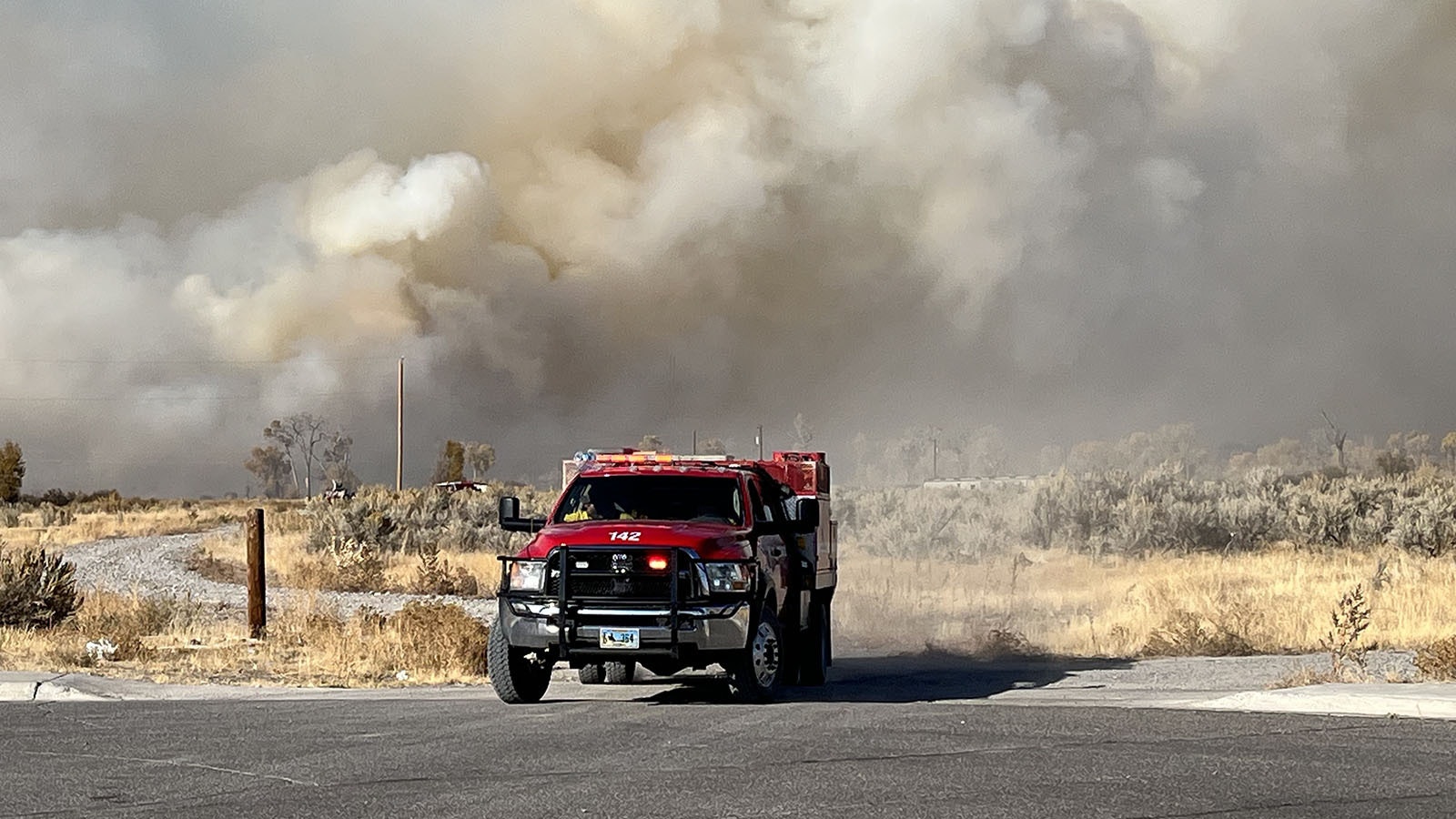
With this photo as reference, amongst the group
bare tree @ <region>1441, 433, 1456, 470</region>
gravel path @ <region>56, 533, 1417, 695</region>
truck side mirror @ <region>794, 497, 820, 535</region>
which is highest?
bare tree @ <region>1441, 433, 1456, 470</region>

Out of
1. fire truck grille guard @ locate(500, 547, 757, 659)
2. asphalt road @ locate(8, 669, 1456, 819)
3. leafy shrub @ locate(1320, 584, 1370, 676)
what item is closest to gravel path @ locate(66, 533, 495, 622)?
fire truck grille guard @ locate(500, 547, 757, 659)

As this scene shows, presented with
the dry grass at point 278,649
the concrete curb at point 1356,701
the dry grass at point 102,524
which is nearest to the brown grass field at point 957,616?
the dry grass at point 278,649

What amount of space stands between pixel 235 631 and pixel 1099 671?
11.5 metres

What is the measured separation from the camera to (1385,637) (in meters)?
22.1

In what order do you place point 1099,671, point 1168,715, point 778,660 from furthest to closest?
point 1099,671
point 778,660
point 1168,715

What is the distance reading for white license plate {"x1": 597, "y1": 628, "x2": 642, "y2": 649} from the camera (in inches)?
566

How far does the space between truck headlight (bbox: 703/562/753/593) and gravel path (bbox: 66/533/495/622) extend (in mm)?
12044

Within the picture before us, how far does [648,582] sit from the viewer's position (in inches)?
574

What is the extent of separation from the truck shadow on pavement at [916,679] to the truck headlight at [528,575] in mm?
1586

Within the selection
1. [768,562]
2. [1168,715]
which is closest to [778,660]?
[768,562]

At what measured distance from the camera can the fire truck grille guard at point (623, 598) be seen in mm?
14398

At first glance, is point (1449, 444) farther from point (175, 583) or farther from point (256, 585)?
point (256, 585)

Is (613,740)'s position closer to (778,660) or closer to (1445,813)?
(778,660)

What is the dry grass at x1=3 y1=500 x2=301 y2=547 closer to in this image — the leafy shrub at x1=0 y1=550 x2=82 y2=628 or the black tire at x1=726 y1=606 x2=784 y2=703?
the leafy shrub at x1=0 y1=550 x2=82 y2=628
